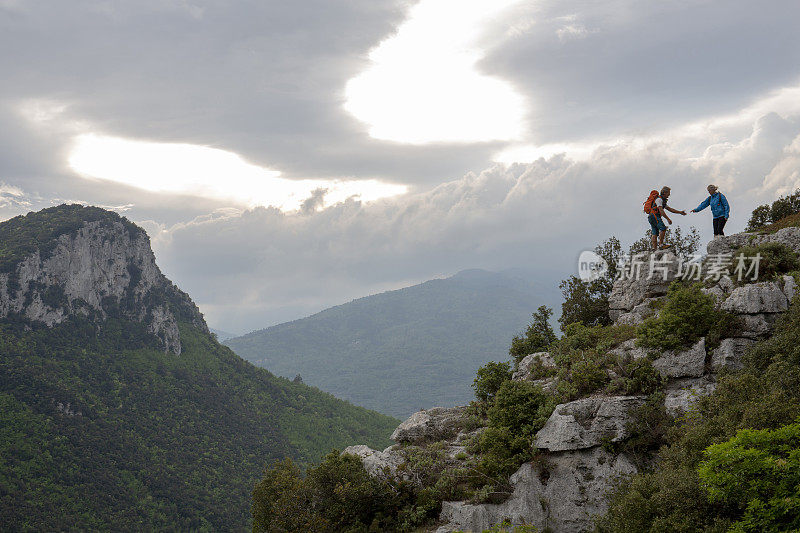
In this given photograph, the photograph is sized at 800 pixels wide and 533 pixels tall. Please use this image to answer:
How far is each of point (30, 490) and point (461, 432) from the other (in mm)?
71572

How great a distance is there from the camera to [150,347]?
11488 centimetres

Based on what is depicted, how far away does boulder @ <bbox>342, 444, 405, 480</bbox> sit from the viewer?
1950 cm

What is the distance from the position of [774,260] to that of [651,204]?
582cm

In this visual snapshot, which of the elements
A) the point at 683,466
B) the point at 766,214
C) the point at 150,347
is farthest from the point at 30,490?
the point at 766,214

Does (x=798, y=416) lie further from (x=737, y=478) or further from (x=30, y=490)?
(x=30, y=490)

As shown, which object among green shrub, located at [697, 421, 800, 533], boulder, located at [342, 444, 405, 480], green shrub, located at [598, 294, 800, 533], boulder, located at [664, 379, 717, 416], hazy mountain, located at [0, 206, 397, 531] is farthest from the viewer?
hazy mountain, located at [0, 206, 397, 531]

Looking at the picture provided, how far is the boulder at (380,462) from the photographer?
19.5 m

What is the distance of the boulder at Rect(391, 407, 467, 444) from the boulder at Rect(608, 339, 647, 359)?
8343 millimetres

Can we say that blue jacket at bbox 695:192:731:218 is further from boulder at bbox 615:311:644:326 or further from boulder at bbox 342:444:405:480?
boulder at bbox 342:444:405:480

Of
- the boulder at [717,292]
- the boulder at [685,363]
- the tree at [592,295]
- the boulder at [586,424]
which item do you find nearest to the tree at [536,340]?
the tree at [592,295]

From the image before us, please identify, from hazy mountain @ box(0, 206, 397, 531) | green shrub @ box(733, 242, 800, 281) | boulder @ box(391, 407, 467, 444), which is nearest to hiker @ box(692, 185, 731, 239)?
green shrub @ box(733, 242, 800, 281)

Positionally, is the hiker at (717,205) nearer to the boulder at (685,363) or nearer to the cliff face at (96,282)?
the boulder at (685,363)

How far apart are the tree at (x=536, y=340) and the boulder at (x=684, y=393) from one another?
420 inches

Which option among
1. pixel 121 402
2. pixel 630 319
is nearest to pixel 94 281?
pixel 121 402
